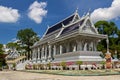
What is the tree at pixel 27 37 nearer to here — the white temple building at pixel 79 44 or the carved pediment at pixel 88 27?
the white temple building at pixel 79 44

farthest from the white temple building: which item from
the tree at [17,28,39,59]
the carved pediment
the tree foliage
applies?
the tree at [17,28,39,59]

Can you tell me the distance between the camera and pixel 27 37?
8162 centimetres

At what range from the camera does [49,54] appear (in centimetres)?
5178

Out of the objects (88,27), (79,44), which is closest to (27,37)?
(88,27)

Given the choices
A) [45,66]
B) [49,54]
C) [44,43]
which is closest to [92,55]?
[45,66]

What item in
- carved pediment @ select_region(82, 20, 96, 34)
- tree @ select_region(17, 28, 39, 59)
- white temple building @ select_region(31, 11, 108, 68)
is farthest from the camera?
tree @ select_region(17, 28, 39, 59)

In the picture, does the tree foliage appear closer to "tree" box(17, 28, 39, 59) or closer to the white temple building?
the white temple building

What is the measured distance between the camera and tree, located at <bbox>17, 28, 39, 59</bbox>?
266 feet

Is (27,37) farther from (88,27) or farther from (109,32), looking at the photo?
(88,27)

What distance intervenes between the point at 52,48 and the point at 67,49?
808cm

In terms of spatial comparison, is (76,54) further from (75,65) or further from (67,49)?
(67,49)

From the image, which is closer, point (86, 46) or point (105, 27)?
point (86, 46)

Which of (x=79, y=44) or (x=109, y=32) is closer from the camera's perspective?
(x=79, y=44)

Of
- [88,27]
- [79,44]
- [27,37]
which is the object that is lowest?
[79,44]
